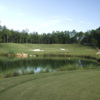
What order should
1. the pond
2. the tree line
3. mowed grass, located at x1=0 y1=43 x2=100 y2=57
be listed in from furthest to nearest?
the tree line
mowed grass, located at x1=0 y1=43 x2=100 y2=57
the pond

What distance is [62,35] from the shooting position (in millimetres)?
100938

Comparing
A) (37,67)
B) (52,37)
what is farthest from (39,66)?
(52,37)

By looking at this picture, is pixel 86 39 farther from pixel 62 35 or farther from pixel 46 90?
pixel 46 90

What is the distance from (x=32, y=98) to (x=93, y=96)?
2.39m

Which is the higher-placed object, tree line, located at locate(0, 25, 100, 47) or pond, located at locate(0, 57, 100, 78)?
tree line, located at locate(0, 25, 100, 47)

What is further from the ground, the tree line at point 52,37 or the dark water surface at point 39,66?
the tree line at point 52,37

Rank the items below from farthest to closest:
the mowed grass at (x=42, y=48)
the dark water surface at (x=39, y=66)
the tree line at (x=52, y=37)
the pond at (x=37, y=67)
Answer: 1. the tree line at (x=52, y=37)
2. the mowed grass at (x=42, y=48)
3. the dark water surface at (x=39, y=66)
4. the pond at (x=37, y=67)

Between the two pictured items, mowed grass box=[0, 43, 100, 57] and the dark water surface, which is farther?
mowed grass box=[0, 43, 100, 57]

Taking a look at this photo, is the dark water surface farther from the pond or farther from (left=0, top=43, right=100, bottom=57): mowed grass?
(left=0, top=43, right=100, bottom=57): mowed grass

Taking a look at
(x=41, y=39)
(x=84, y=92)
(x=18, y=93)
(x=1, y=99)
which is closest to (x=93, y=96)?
(x=84, y=92)

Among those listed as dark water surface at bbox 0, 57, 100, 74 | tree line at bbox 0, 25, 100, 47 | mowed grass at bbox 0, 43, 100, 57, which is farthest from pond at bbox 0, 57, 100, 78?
tree line at bbox 0, 25, 100, 47

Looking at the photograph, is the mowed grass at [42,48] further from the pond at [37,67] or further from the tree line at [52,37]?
the tree line at [52,37]

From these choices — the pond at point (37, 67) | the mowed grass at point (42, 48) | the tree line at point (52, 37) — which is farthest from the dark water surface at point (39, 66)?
the tree line at point (52, 37)

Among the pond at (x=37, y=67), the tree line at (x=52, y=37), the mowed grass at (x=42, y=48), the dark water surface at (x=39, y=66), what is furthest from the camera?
the tree line at (x=52, y=37)
